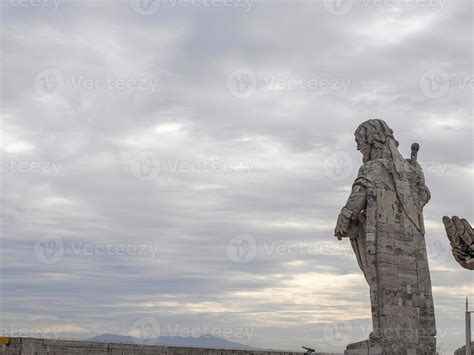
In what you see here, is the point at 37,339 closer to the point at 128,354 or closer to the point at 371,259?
the point at 128,354

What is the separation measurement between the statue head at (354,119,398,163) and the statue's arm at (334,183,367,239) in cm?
131

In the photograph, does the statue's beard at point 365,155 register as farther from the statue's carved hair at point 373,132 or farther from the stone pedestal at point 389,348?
the stone pedestal at point 389,348

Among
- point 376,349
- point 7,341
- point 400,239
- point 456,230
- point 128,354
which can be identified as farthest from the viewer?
point 400,239

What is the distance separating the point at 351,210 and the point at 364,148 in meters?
2.16

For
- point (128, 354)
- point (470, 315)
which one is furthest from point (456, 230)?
point (128, 354)

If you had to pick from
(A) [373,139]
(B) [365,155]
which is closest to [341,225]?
(B) [365,155]

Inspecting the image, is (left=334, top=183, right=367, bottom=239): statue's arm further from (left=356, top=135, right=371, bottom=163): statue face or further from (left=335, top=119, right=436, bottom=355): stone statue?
(left=356, top=135, right=371, bottom=163): statue face

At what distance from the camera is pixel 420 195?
72.8 ft

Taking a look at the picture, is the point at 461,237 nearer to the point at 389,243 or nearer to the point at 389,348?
the point at 389,348

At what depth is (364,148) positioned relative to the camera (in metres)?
22.0

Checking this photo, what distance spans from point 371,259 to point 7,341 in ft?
31.1

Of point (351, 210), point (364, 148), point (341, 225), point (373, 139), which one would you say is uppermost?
point (373, 139)

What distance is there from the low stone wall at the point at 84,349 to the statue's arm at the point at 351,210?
174 inches

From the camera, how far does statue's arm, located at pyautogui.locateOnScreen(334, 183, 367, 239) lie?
2073cm
